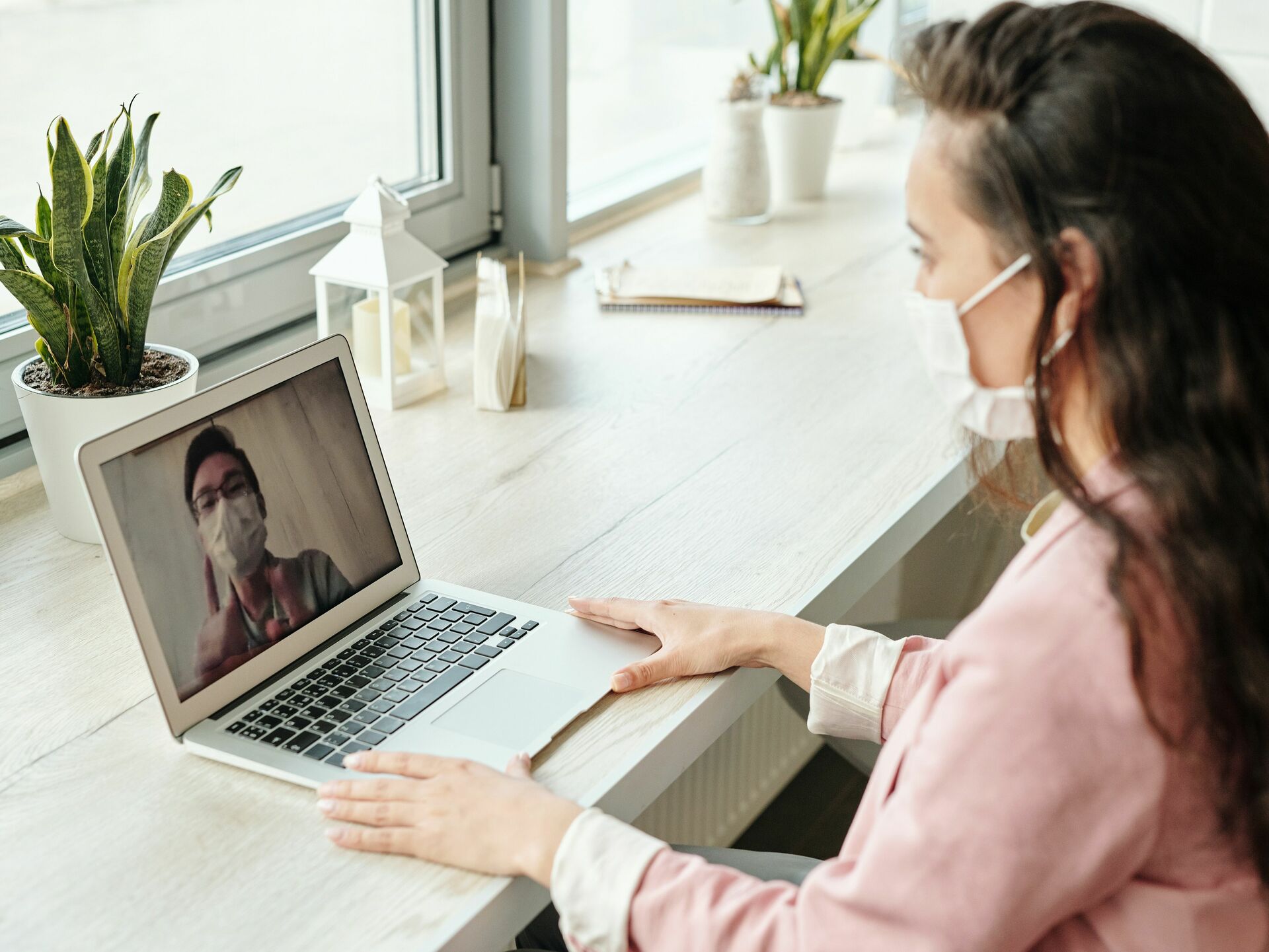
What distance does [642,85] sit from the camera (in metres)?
2.35

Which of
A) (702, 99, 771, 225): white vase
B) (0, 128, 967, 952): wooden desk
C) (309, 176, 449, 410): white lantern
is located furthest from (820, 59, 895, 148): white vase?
(309, 176, 449, 410): white lantern

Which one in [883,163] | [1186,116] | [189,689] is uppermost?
[1186,116]

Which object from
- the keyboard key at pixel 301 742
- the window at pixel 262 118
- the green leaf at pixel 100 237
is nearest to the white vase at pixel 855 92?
the window at pixel 262 118

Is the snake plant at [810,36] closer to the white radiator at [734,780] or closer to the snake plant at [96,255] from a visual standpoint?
the white radiator at [734,780]

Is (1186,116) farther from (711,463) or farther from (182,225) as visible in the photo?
(182,225)

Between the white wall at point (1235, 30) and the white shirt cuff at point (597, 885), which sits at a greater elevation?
the white wall at point (1235, 30)

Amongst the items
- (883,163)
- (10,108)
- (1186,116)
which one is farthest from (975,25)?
(883,163)

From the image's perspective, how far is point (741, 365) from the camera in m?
1.57

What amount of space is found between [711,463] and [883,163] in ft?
4.51

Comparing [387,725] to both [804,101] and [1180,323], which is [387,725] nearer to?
[1180,323]

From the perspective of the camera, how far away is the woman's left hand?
0.76 metres

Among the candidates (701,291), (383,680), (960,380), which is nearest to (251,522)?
(383,680)

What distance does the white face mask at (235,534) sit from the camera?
0.88 meters

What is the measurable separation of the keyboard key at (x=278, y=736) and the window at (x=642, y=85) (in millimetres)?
1324
